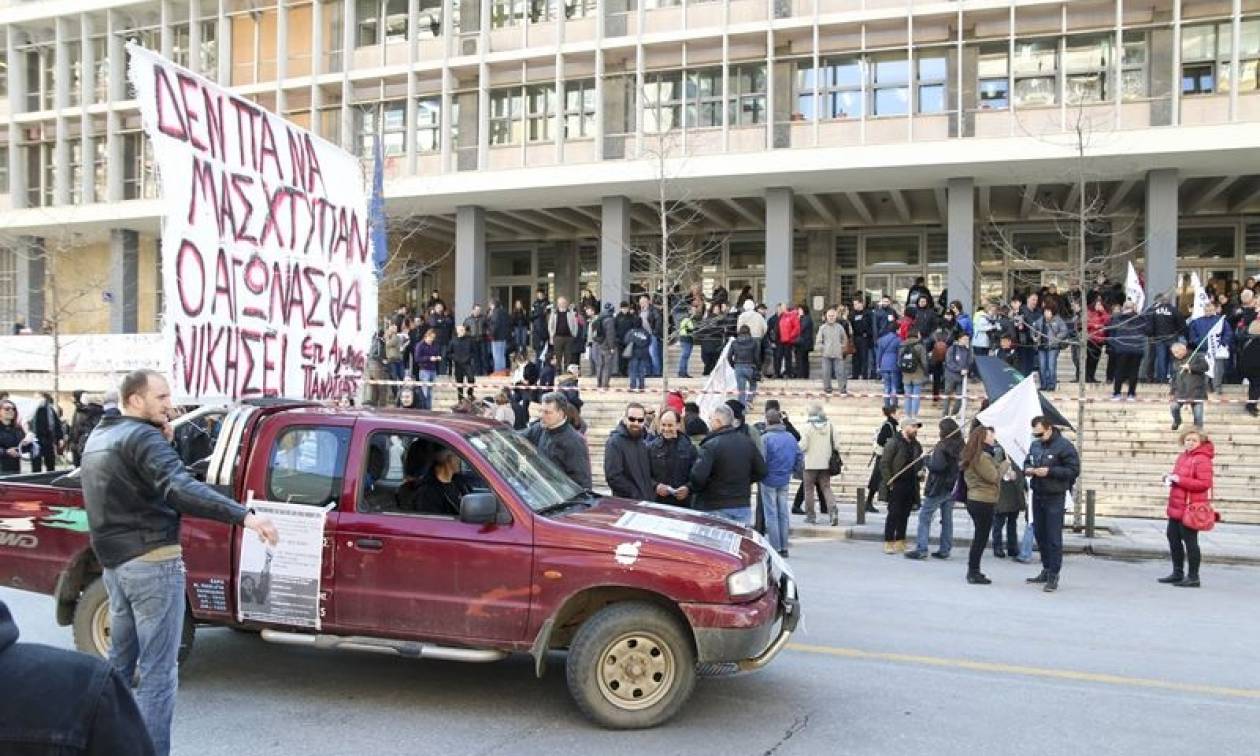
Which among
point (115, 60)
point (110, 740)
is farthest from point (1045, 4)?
point (115, 60)

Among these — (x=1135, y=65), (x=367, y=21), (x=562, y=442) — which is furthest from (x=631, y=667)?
(x=367, y=21)

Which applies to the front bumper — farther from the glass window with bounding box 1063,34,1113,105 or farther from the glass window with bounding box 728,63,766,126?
the glass window with bounding box 1063,34,1113,105

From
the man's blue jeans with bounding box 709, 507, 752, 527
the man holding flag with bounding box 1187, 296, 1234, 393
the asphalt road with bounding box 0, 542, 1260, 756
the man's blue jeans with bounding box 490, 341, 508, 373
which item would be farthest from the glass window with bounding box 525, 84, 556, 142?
the asphalt road with bounding box 0, 542, 1260, 756

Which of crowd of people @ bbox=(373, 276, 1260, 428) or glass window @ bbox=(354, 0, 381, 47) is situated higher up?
glass window @ bbox=(354, 0, 381, 47)

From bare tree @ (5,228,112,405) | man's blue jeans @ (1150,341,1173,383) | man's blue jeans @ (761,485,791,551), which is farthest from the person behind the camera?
bare tree @ (5,228,112,405)

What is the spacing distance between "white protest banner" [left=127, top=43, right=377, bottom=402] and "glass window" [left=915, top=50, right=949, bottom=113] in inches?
753

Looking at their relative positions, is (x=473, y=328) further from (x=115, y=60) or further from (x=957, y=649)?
(x=115, y=60)

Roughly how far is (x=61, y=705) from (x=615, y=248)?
2571 cm

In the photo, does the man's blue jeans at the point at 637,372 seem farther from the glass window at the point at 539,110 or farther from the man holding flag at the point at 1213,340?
the man holding flag at the point at 1213,340

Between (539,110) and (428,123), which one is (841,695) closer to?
(539,110)

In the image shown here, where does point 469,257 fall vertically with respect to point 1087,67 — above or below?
below

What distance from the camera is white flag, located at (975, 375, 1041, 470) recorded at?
10859 millimetres

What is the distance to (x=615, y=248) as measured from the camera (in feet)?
87.7

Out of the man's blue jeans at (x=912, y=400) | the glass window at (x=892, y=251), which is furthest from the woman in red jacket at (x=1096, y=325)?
the glass window at (x=892, y=251)
